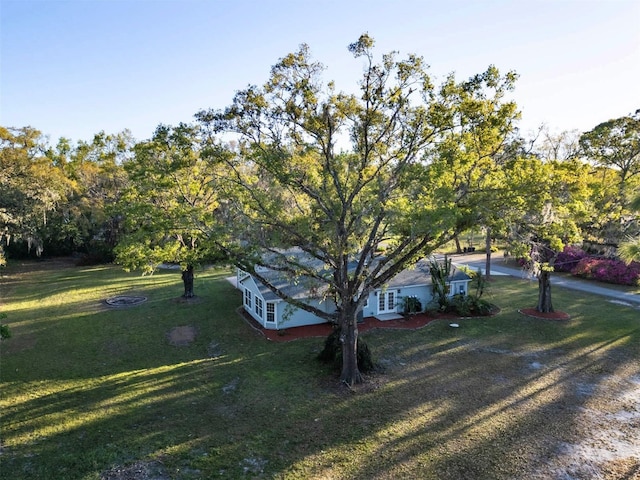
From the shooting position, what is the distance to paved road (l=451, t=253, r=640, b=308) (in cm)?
2277

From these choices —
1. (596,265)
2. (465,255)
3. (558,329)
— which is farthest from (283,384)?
(465,255)

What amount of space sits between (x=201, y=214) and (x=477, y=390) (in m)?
9.67

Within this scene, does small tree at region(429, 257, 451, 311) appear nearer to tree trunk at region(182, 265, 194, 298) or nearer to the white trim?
the white trim

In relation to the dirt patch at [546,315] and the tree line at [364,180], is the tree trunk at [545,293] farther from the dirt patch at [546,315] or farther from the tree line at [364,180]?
the tree line at [364,180]

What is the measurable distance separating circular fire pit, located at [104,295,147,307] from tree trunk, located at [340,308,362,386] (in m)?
14.3

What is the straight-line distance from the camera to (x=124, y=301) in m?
23.1

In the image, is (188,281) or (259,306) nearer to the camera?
(259,306)

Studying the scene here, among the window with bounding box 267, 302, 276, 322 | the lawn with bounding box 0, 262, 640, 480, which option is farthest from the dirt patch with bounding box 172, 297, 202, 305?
the window with bounding box 267, 302, 276, 322

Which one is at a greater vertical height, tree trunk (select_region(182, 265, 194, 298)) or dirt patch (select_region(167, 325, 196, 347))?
tree trunk (select_region(182, 265, 194, 298))

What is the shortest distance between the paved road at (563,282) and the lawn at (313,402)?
333 centimetres

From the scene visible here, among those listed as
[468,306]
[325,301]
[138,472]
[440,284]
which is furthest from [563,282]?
[138,472]

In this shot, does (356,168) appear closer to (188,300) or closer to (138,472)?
(138,472)

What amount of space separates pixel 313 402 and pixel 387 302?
30.7 ft

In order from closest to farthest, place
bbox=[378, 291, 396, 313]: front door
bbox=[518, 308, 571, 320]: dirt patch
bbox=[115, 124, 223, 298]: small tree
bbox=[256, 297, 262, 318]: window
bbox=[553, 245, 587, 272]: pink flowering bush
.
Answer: bbox=[115, 124, 223, 298]: small tree
bbox=[256, 297, 262, 318]: window
bbox=[518, 308, 571, 320]: dirt patch
bbox=[378, 291, 396, 313]: front door
bbox=[553, 245, 587, 272]: pink flowering bush
